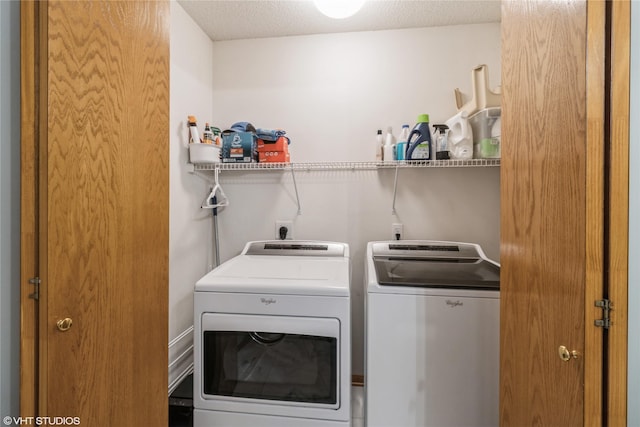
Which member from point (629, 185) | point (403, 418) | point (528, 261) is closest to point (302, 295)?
point (403, 418)

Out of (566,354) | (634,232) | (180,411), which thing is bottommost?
(180,411)

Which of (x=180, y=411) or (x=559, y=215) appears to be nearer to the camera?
(x=559, y=215)

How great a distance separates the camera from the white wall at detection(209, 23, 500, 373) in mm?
1984

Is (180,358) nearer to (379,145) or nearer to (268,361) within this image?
(268,361)

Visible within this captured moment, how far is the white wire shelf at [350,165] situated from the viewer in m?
1.76

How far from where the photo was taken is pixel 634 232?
606 mm

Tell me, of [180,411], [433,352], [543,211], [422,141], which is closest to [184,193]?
[180,411]

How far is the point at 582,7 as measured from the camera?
64cm

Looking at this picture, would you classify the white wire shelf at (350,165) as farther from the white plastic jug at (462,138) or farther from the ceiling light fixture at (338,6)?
the ceiling light fixture at (338,6)

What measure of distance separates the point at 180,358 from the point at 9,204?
1403 millimetres

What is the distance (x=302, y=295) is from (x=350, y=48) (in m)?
1.72

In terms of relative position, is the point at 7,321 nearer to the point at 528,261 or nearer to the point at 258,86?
the point at 528,261

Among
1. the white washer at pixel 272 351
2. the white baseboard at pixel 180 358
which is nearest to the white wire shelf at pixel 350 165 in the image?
the white washer at pixel 272 351

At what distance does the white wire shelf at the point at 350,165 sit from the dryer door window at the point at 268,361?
0.98 m
